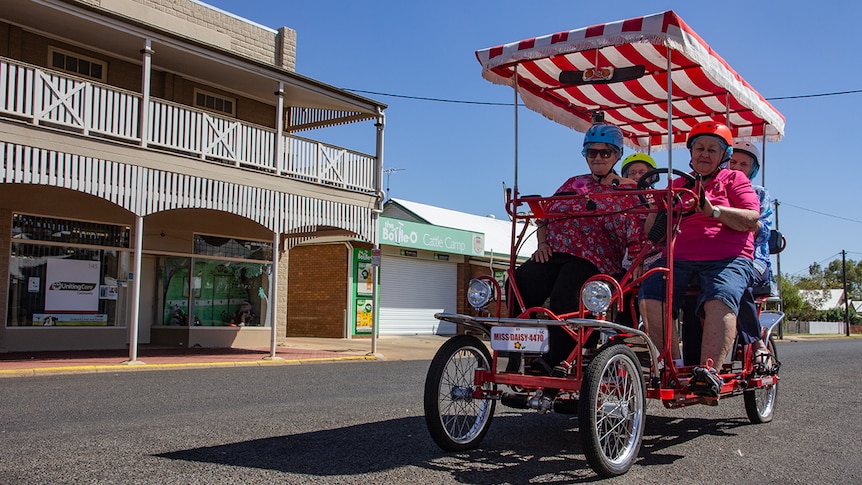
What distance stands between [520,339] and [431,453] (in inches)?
37.6

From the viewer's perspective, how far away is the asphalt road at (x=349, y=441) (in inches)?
169

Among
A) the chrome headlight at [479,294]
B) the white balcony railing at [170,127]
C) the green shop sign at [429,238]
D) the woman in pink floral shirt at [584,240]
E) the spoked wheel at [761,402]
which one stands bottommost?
the spoked wheel at [761,402]

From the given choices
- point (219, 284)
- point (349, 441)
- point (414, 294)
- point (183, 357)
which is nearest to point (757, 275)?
point (349, 441)

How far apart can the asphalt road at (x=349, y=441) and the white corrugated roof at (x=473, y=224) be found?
22715mm

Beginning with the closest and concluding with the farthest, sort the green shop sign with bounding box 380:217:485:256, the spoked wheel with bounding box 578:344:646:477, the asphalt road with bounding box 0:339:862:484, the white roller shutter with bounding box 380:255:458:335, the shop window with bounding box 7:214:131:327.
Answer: the spoked wheel with bounding box 578:344:646:477 < the asphalt road with bounding box 0:339:862:484 < the shop window with bounding box 7:214:131:327 < the green shop sign with bounding box 380:217:485:256 < the white roller shutter with bounding box 380:255:458:335

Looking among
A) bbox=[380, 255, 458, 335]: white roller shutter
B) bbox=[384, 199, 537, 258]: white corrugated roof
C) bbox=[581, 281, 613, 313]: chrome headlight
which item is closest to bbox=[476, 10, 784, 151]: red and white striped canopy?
bbox=[581, 281, 613, 313]: chrome headlight

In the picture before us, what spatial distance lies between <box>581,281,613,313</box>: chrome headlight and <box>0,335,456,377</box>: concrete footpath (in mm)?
9431

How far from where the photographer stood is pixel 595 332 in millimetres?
5016

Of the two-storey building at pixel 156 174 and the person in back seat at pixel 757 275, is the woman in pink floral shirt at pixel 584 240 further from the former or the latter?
the two-storey building at pixel 156 174

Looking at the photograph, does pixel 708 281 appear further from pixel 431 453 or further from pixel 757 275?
pixel 431 453

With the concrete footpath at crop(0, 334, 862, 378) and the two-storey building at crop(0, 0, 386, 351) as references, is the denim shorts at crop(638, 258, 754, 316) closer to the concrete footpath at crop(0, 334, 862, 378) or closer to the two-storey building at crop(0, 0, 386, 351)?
the concrete footpath at crop(0, 334, 862, 378)

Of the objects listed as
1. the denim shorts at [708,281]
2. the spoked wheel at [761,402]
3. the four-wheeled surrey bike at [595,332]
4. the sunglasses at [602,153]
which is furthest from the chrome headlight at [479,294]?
the spoked wheel at [761,402]

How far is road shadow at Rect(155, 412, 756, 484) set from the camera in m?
4.36

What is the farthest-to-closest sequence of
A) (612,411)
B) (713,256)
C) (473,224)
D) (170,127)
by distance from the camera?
(473,224) < (170,127) < (713,256) < (612,411)
